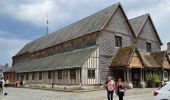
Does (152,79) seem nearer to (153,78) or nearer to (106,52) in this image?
(153,78)

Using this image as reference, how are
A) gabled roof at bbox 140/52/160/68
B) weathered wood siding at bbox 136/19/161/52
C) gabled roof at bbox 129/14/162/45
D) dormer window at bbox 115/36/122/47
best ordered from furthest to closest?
gabled roof at bbox 129/14/162/45
weathered wood siding at bbox 136/19/161/52
dormer window at bbox 115/36/122/47
gabled roof at bbox 140/52/160/68

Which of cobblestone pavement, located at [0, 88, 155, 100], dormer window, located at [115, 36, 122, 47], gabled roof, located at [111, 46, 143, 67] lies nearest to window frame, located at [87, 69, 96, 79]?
gabled roof, located at [111, 46, 143, 67]

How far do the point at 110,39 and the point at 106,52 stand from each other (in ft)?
6.30

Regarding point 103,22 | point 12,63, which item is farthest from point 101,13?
point 12,63

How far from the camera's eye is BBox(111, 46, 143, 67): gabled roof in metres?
31.0

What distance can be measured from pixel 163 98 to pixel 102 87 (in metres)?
21.1

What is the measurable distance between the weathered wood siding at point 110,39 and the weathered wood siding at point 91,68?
26.1 inches

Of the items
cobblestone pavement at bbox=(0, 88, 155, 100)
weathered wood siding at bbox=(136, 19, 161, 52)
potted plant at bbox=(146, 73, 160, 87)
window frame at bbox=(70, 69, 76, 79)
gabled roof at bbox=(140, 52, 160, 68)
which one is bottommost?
cobblestone pavement at bbox=(0, 88, 155, 100)

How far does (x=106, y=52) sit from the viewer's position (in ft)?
110

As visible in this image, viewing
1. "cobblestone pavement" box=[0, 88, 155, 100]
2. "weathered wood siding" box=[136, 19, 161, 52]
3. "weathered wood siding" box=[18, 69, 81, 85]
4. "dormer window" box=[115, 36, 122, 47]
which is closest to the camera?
"cobblestone pavement" box=[0, 88, 155, 100]

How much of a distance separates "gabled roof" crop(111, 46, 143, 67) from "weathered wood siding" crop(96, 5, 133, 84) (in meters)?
0.73

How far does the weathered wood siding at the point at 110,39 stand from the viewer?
108 feet

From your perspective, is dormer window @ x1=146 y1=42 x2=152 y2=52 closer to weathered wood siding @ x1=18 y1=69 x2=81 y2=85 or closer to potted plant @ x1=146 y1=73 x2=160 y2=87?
potted plant @ x1=146 y1=73 x2=160 y2=87

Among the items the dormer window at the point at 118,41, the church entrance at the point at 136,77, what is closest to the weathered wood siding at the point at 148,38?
the dormer window at the point at 118,41
